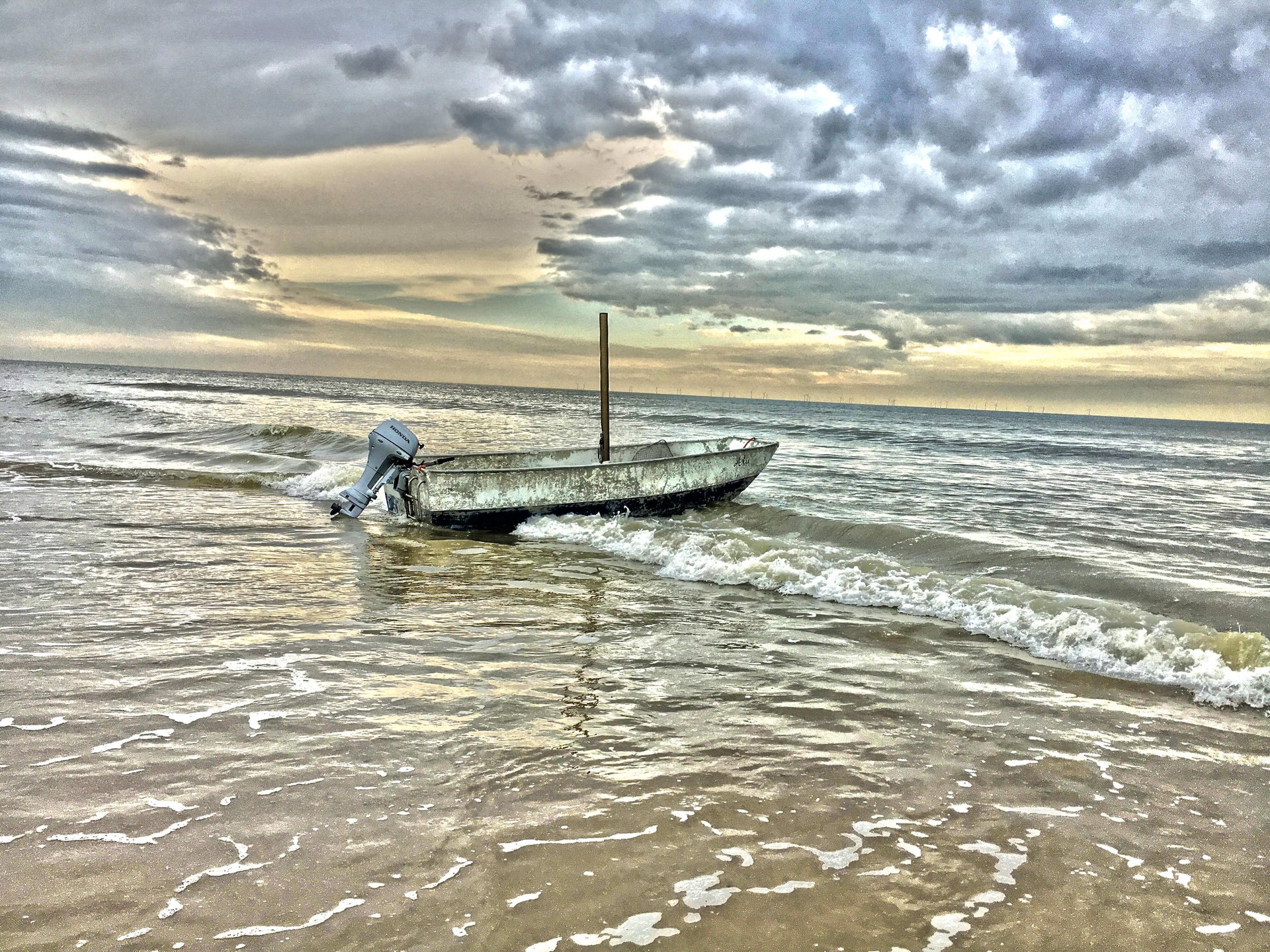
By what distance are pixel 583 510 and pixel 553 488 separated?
2.17ft

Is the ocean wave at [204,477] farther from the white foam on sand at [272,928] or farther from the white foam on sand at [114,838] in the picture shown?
the white foam on sand at [272,928]

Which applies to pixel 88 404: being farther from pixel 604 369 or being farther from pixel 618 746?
pixel 618 746

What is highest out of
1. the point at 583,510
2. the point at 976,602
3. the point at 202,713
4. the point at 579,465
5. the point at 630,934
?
the point at 579,465

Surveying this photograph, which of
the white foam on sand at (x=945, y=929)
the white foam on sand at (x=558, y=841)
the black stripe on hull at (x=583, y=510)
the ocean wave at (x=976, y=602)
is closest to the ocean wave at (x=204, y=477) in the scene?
the black stripe on hull at (x=583, y=510)

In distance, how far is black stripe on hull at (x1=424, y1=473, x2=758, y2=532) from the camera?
12.4 meters

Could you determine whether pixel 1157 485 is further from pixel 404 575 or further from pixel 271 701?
pixel 271 701

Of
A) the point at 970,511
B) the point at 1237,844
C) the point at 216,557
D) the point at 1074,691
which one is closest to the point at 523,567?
the point at 216,557

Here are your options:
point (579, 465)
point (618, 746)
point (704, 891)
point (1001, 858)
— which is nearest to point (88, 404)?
point (579, 465)

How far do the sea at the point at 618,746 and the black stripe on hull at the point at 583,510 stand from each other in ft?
4.04

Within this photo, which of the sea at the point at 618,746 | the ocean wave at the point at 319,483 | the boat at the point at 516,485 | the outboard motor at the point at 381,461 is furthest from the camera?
the ocean wave at the point at 319,483

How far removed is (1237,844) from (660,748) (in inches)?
114

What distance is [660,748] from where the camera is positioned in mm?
4391

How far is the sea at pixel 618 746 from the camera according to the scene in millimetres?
2924

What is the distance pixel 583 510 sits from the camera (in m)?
12.9
